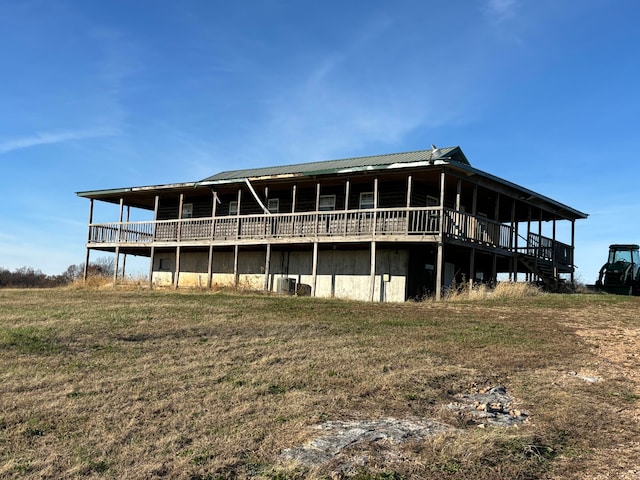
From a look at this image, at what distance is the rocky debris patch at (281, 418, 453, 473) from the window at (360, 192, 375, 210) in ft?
57.6

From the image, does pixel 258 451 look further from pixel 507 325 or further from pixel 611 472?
pixel 507 325

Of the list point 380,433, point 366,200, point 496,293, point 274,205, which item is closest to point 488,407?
point 380,433

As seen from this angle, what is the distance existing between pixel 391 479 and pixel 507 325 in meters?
8.90

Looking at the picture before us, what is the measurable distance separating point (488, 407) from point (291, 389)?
2349mm

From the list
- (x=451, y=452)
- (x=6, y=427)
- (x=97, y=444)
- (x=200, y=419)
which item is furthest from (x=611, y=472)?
(x=6, y=427)

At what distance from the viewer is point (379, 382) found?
7.79 metres

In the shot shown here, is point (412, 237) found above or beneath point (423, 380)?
above

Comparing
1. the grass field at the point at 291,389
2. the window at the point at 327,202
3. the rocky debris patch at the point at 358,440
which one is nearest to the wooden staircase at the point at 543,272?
the window at the point at 327,202

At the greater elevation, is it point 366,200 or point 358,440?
point 366,200

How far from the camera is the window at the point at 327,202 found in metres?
24.6

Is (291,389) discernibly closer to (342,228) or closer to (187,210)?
(342,228)

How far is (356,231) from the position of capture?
20891 mm

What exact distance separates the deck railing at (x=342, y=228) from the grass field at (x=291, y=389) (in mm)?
6104

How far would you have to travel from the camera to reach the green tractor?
27.1 m
